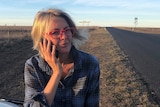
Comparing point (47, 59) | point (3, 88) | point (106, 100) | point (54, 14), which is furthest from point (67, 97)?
point (3, 88)

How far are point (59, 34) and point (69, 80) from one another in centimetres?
35

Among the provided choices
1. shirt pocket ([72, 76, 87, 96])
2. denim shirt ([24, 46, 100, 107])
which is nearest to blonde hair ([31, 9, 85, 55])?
denim shirt ([24, 46, 100, 107])

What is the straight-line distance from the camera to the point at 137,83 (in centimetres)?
1045

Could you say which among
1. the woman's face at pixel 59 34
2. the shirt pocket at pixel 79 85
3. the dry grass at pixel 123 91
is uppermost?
the woman's face at pixel 59 34

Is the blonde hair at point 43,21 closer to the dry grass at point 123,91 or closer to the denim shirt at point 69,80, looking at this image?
the denim shirt at point 69,80

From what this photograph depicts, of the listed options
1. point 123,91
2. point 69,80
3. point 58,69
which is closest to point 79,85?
point 69,80

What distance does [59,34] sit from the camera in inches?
107

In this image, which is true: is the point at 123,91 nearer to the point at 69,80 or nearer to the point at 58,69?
the point at 69,80

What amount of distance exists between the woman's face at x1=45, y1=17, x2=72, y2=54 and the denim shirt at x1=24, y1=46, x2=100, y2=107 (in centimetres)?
13

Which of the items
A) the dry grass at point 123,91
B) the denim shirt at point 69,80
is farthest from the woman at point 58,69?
the dry grass at point 123,91

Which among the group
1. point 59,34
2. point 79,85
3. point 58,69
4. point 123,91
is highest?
point 59,34

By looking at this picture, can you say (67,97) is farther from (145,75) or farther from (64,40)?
(145,75)

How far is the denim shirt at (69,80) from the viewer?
110 inches

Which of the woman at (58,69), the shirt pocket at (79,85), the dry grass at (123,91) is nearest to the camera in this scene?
the woman at (58,69)
